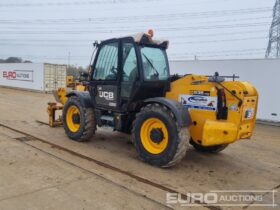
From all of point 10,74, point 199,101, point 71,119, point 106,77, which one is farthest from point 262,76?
point 10,74

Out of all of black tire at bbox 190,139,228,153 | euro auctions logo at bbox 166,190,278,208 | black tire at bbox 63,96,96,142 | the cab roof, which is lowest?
euro auctions logo at bbox 166,190,278,208

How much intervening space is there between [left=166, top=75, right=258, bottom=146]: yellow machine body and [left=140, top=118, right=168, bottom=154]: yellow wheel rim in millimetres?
579

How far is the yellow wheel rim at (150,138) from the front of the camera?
5414 mm

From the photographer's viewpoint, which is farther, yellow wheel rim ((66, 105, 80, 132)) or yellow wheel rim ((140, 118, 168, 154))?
yellow wheel rim ((66, 105, 80, 132))

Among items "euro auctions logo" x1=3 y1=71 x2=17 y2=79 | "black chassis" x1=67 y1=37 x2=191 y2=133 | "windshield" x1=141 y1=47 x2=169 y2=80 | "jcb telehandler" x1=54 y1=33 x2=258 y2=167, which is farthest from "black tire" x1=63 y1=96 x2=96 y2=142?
"euro auctions logo" x1=3 y1=71 x2=17 y2=79

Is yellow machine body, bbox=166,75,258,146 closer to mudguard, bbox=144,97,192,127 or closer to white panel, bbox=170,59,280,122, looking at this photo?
mudguard, bbox=144,97,192,127

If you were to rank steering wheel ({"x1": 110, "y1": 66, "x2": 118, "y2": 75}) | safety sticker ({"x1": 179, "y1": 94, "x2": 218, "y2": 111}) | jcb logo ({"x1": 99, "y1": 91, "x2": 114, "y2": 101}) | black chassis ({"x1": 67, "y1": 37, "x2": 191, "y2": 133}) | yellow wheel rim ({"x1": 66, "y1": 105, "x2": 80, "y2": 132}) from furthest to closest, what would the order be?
1. yellow wheel rim ({"x1": 66, "y1": 105, "x2": 80, "y2": 132})
2. jcb logo ({"x1": 99, "y1": 91, "x2": 114, "y2": 101})
3. steering wheel ({"x1": 110, "y1": 66, "x2": 118, "y2": 75})
4. black chassis ({"x1": 67, "y1": 37, "x2": 191, "y2": 133})
5. safety sticker ({"x1": 179, "y1": 94, "x2": 218, "y2": 111})

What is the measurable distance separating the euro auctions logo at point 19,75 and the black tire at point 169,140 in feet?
68.3

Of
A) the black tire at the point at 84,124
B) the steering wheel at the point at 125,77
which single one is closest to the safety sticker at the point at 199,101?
the steering wheel at the point at 125,77

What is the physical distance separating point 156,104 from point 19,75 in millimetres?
22926

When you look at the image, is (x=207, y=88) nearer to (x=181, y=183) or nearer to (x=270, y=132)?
(x=181, y=183)

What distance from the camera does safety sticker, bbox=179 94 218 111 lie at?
5246 mm

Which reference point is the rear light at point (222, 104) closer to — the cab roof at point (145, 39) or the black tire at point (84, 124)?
the cab roof at point (145, 39)

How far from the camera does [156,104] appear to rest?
554cm
